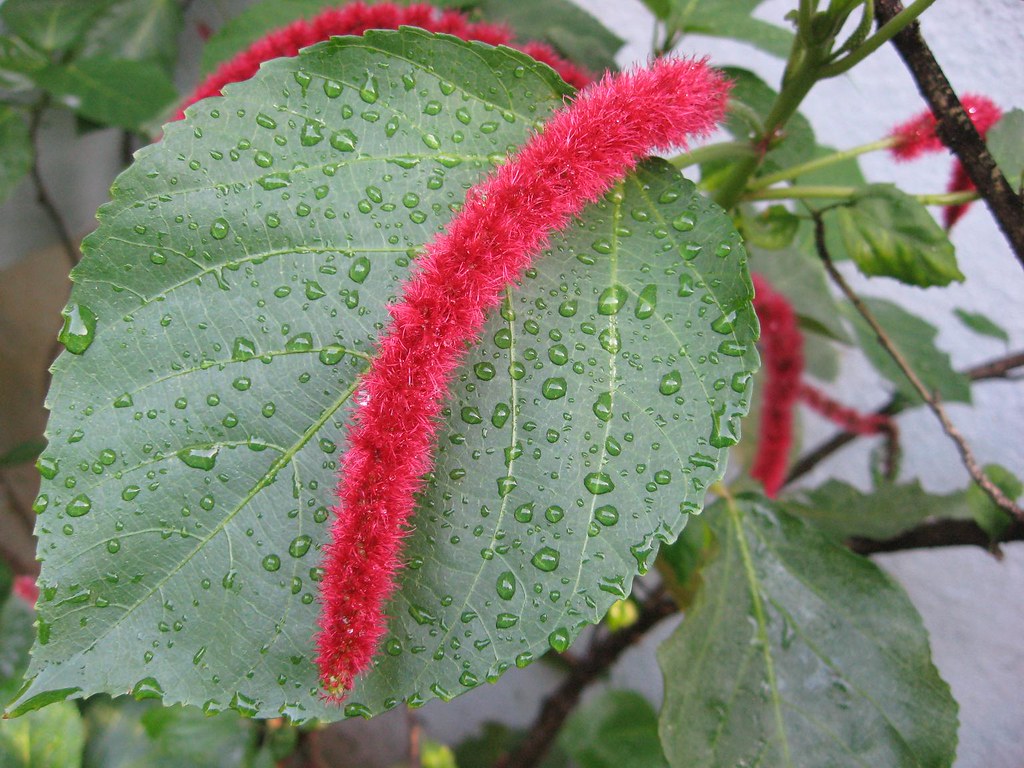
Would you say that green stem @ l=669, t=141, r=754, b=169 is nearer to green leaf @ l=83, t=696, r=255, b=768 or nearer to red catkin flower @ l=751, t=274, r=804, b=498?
red catkin flower @ l=751, t=274, r=804, b=498

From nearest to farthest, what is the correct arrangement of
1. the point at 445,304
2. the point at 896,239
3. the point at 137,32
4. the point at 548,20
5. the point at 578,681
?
the point at 445,304, the point at 896,239, the point at 548,20, the point at 578,681, the point at 137,32

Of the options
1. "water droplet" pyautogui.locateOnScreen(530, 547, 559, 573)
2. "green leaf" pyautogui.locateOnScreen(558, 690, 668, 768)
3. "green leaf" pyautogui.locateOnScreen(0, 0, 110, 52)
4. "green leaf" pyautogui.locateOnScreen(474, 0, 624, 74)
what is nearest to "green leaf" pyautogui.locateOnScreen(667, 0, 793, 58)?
"green leaf" pyautogui.locateOnScreen(474, 0, 624, 74)

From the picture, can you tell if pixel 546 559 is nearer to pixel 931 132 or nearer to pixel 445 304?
pixel 445 304

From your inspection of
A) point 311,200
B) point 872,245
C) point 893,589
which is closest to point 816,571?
point 893,589

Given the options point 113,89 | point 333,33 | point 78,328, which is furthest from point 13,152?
point 78,328

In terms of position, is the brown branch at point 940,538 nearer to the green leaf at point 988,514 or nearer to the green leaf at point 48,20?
the green leaf at point 988,514
